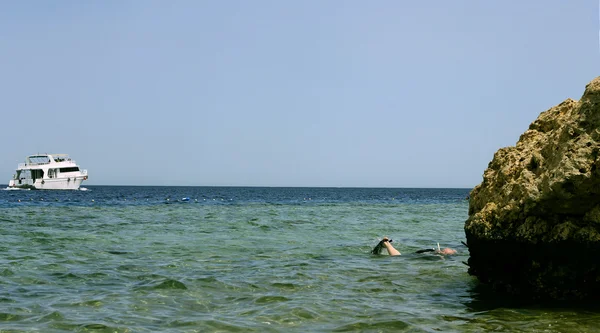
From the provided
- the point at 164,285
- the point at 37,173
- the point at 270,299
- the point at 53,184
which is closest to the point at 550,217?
the point at 270,299

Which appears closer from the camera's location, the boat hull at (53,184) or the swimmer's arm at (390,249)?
the swimmer's arm at (390,249)

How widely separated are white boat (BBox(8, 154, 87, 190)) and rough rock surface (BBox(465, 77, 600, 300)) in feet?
262

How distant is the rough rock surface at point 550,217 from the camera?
648 cm

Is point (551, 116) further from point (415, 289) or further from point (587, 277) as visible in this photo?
point (415, 289)

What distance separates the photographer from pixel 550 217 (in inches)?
269

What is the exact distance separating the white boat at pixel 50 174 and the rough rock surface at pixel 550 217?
80.0 metres

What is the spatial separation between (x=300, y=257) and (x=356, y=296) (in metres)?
4.58

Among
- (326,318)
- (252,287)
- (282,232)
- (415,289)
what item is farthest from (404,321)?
(282,232)

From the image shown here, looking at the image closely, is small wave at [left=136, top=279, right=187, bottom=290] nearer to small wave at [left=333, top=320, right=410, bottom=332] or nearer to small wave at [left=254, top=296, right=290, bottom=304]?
small wave at [left=254, top=296, right=290, bottom=304]

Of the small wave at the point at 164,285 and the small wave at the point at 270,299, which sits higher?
the small wave at the point at 270,299

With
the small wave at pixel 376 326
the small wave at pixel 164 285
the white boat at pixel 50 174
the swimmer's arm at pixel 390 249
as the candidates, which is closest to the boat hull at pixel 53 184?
the white boat at pixel 50 174

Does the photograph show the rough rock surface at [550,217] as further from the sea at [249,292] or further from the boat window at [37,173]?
the boat window at [37,173]

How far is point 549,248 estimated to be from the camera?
6.79 m

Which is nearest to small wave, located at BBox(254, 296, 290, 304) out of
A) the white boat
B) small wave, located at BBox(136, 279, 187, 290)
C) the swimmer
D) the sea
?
the sea
